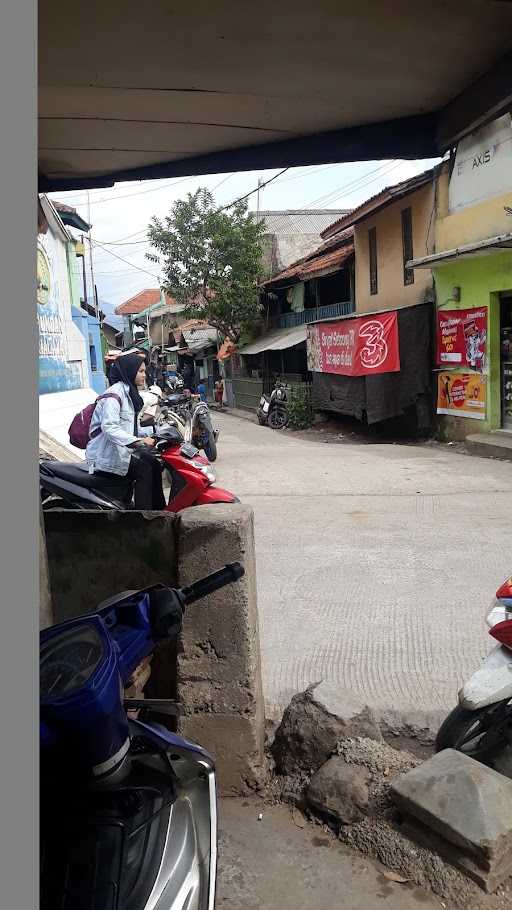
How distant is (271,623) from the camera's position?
4.48 m

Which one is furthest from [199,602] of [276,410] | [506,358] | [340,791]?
[276,410]

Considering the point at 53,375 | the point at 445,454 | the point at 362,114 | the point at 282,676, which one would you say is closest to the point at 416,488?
the point at 445,454

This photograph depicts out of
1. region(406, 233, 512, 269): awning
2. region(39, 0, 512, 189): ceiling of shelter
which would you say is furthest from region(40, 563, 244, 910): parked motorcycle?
region(406, 233, 512, 269): awning

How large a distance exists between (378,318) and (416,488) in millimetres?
6128

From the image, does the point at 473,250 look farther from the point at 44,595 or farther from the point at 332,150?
the point at 44,595

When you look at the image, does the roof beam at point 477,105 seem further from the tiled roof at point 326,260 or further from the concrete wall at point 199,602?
the tiled roof at point 326,260

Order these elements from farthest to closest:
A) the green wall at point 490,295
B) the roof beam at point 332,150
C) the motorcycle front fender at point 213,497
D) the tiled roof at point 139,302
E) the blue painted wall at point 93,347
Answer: the tiled roof at point 139,302
the blue painted wall at point 93,347
the green wall at point 490,295
the motorcycle front fender at point 213,497
the roof beam at point 332,150

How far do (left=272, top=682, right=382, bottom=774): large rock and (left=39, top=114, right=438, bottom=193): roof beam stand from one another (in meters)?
2.31

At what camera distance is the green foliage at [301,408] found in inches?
729

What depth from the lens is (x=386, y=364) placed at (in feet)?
45.5

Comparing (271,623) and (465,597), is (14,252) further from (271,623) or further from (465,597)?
(465,597)

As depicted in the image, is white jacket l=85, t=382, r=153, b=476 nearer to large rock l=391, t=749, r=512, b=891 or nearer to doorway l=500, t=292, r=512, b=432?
large rock l=391, t=749, r=512, b=891

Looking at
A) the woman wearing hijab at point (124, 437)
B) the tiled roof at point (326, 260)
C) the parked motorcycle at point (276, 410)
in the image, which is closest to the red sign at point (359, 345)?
the parked motorcycle at point (276, 410)

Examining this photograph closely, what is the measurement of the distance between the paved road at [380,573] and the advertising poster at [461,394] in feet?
6.88
